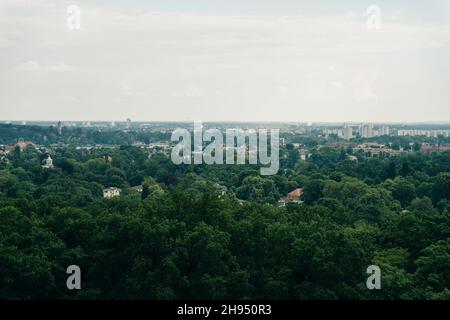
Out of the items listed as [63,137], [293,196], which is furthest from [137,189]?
[63,137]

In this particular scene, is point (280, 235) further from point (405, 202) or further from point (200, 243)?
point (405, 202)

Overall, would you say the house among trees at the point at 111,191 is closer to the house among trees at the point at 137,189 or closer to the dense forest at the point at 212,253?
the house among trees at the point at 137,189

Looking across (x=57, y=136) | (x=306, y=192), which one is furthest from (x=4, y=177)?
(x=57, y=136)

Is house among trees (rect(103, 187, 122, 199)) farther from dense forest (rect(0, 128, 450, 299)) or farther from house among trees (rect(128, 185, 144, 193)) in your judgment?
dense forest (rect(0, 128, 450, 299))

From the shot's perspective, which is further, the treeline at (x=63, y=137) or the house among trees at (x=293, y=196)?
the treeline at (x=63, y=137)

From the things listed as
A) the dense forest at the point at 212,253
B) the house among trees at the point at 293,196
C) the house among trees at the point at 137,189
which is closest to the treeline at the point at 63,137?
the house among trees at the point at 137,189

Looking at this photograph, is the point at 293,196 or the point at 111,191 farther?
the point at 111,191

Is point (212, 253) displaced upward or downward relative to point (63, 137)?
upward

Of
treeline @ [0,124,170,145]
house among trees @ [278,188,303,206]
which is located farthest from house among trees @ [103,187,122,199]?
treeline @ [0,124,170,145]

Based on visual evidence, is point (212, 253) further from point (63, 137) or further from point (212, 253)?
point (63, 137)

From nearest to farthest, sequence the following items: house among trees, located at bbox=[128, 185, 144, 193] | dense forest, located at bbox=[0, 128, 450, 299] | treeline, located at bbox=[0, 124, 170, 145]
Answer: dense forest, located at bbox=[0, 128, 450, 299]
house among trees, located at bbox=[128, 185, 144, 193]
treeline, located at bbox=[0, 124, 170, 145]

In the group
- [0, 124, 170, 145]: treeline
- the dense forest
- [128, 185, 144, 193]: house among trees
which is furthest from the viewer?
[0, 124, 170, 145]: treeline
